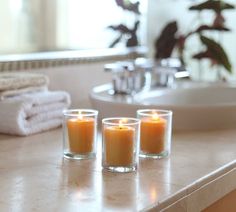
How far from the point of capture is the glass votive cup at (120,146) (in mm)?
1025

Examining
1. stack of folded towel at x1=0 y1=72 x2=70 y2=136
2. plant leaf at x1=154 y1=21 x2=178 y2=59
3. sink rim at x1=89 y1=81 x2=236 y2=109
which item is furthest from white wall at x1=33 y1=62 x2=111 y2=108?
plant leaf at x1=154 y1=21 x2=178 y2=59

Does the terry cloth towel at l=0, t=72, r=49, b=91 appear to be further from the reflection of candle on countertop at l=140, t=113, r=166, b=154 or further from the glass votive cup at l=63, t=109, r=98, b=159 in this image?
the reflection of candle on countertop at l=140, t=113, r=166, b=154

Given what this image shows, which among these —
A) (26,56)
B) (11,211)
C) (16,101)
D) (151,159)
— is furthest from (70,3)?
(11,211)

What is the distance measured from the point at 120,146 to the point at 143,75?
735 millimetres

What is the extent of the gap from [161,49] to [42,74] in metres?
0.67

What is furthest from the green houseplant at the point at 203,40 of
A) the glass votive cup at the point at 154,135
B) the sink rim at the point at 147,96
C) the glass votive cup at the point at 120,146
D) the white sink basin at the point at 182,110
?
the glass votive cup at the point at 120,146

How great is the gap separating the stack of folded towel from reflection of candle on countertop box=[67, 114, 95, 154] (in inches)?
7.6

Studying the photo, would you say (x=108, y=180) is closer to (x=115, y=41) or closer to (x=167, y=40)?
(x=115, y=41)

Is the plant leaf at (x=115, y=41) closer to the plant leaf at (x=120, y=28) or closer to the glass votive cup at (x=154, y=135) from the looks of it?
the plant leaf at (x=120, y=28)

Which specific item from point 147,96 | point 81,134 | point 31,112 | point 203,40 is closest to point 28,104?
point 31,112

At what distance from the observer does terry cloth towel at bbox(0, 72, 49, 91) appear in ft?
4.34

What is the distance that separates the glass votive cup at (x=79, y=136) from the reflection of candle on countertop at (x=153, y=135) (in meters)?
0.10

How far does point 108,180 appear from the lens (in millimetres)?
961

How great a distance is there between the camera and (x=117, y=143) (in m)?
1.03
